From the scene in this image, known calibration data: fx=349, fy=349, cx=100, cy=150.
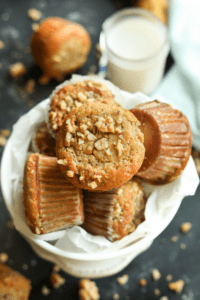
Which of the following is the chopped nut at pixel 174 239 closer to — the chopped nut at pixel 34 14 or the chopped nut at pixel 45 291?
the chopped nut at pixel 45 291

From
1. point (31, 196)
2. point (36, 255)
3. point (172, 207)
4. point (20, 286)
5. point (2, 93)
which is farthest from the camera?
point (2, 93)

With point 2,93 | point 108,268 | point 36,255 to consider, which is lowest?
point 36,255

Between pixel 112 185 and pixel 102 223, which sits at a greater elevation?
pixel 112 185

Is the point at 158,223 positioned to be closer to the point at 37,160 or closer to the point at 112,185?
the point at 112,185

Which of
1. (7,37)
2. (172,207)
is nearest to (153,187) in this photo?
(172,207)

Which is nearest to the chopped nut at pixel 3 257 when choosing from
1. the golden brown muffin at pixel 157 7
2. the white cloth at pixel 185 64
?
the white cloth at pixel 185 64

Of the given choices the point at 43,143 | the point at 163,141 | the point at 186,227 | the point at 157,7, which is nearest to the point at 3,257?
the point at 43,143
